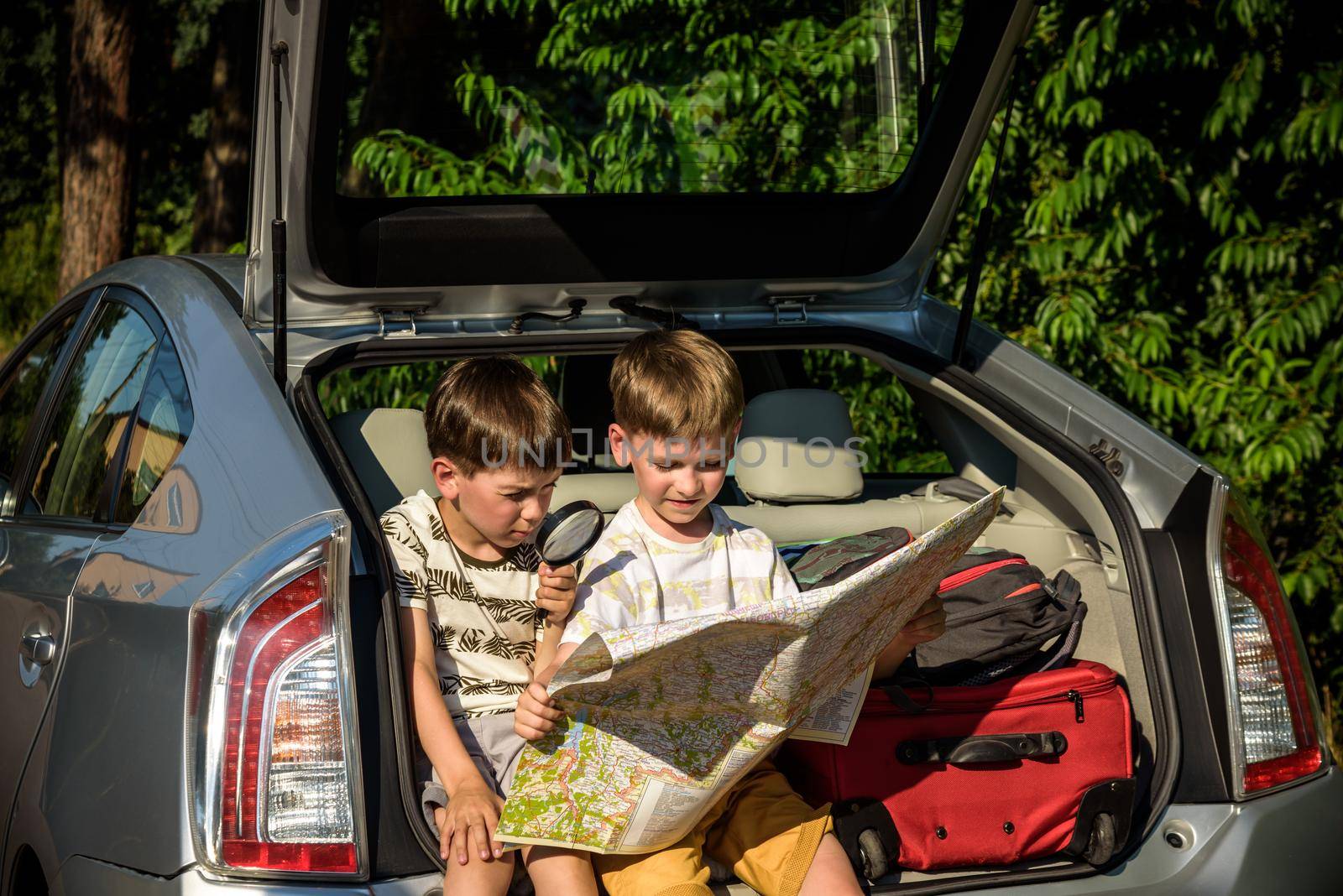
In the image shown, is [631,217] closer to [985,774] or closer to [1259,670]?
[985,774]

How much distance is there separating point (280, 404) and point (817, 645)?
3.16 ft

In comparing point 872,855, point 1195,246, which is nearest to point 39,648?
point 872,855

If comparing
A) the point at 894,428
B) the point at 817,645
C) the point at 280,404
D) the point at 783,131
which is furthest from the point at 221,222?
the point at 817,645

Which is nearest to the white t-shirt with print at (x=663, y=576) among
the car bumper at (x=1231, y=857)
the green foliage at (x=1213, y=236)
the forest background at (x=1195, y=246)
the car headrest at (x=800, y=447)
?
the car bumper at (x=1231, y=857)

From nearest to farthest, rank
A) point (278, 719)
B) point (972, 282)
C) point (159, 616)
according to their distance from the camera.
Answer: point (278, 719), point (159, 616), point (972, 282)

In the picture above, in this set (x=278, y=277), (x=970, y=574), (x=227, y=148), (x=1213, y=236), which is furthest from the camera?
(x=227, y=148)

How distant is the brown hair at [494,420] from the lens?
2150mm

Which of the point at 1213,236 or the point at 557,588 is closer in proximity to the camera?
the point at 557,588

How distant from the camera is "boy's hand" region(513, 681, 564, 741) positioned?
5.98 ft

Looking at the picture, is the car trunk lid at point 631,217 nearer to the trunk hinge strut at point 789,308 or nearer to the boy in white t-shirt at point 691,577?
the trunk hinge strut at point 789,308

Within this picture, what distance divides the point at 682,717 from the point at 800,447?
122 centimetres

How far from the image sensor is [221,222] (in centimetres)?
819

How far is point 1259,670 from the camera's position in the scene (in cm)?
214

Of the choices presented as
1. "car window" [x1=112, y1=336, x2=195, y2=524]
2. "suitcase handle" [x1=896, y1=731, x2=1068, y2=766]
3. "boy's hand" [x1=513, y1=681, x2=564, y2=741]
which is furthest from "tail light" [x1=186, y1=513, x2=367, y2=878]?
"suitcase handle" [x1=896, y1=731, x2=1068, y2=766]
